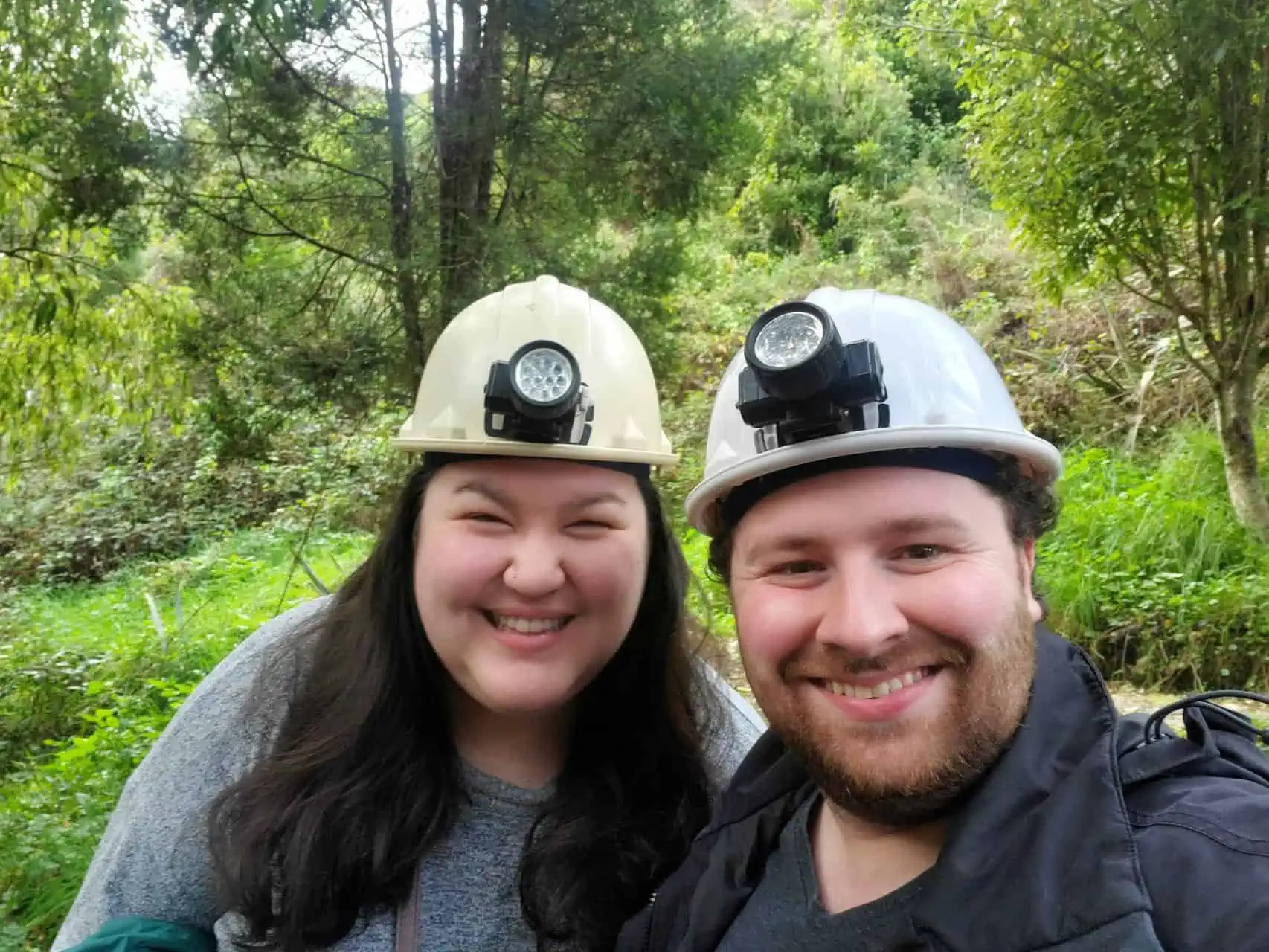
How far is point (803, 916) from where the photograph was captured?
1.29 meters

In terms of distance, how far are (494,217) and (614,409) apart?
2.48 meters

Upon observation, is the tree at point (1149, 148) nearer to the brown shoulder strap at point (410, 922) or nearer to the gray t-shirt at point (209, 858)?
the gray t-shirt at point (209, 858)

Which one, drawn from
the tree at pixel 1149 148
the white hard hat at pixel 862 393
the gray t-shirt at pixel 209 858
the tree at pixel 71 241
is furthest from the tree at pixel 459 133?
the white hard hat at pixel 862 393

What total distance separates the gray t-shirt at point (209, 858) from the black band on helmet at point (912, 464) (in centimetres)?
88

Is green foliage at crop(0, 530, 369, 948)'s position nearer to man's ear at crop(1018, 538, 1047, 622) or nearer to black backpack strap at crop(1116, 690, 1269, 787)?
man's ear at crop(1018, 538, 1047, 622)

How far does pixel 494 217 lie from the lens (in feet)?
13.1

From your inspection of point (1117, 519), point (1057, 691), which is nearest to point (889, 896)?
point (1057, 691)

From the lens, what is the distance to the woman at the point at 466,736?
1.63 m

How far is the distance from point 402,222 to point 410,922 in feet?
10.2

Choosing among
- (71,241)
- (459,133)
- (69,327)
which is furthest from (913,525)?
(69,327)

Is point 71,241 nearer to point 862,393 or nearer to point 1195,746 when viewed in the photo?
point 862,393

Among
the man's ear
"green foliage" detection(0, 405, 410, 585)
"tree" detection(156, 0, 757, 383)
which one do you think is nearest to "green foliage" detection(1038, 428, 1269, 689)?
"tree" detection(156, 0, 757, 383)

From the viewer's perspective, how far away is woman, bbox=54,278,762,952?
5.36 ft

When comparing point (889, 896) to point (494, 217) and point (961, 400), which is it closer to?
point (961, 400)
